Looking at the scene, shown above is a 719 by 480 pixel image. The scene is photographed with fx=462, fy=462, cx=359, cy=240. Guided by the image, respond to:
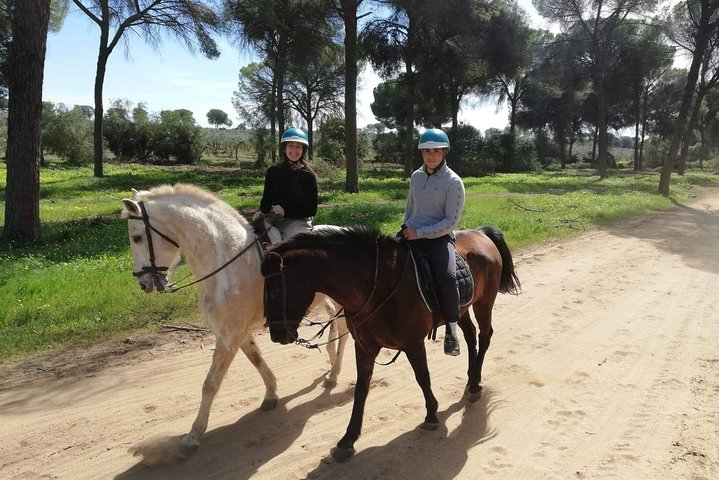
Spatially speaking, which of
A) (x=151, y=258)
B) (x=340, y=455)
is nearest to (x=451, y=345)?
(x=340, y=455)

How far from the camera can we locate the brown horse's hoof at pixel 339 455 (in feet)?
11.8

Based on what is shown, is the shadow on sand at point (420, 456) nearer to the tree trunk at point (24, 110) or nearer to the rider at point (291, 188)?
the rider at point (291, 188)

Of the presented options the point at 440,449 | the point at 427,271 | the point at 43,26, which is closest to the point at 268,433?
the point at 440,449

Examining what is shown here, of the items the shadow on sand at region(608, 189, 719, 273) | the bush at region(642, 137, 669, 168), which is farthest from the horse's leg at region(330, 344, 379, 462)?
the bush at region(642, 137, 669, 168)

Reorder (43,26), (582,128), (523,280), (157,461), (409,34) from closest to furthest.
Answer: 1. (157,461)
2. (523,280)
3. (43,26)
4. (409,34)
5. (582,128)

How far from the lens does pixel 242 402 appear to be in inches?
175

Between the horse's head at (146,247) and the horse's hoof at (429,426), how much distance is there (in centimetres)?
250

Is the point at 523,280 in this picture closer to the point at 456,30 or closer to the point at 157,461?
the point at 157,461

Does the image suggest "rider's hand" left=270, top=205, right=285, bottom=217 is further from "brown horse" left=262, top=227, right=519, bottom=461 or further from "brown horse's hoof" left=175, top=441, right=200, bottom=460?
"brown horse's hoof" left=175, top=441, right=200, bottom=460

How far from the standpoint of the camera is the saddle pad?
3.72 metres

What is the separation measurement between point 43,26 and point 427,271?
997cm

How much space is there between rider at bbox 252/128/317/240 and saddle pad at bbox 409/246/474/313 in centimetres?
141

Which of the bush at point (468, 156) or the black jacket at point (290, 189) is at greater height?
the bush at point (468, 156)

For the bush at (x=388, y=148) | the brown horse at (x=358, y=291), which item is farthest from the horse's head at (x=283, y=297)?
the bush at (x=388, y=148)
